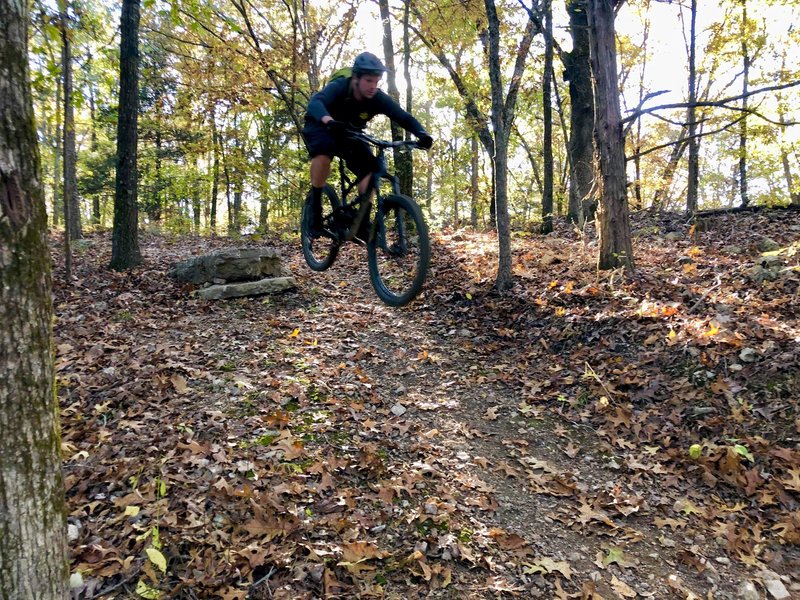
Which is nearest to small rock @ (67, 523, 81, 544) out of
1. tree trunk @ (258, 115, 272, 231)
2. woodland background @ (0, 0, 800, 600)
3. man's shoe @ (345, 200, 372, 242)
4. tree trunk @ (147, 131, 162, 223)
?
woodland background @ (0, 0, 800, 600)

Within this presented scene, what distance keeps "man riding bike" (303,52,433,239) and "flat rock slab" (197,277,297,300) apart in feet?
13.5

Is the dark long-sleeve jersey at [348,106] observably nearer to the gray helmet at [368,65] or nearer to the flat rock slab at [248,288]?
the gray helmet at [368,65]

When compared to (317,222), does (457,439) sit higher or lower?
lower

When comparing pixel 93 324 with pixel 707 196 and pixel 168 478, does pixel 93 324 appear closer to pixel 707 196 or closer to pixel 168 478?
pixel 168 478

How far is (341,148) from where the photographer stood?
5.19m

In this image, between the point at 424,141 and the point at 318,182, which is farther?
the point at 318,182

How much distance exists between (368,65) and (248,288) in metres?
5.58

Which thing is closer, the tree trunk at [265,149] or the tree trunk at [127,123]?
the tree trunk at [127,123]

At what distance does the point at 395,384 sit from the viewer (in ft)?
21.1

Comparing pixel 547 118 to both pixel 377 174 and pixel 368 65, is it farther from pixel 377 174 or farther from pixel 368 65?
pixel 368 65

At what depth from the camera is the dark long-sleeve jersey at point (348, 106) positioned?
15.6 ft

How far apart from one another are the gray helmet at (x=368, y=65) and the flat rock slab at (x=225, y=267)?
18.2 ft

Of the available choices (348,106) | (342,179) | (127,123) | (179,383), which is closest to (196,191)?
(127,123)

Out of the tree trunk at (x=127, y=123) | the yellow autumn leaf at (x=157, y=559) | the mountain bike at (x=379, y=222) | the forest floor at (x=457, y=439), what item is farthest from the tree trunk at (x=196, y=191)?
the yellow autumn leaf at (x=157, y=559)
